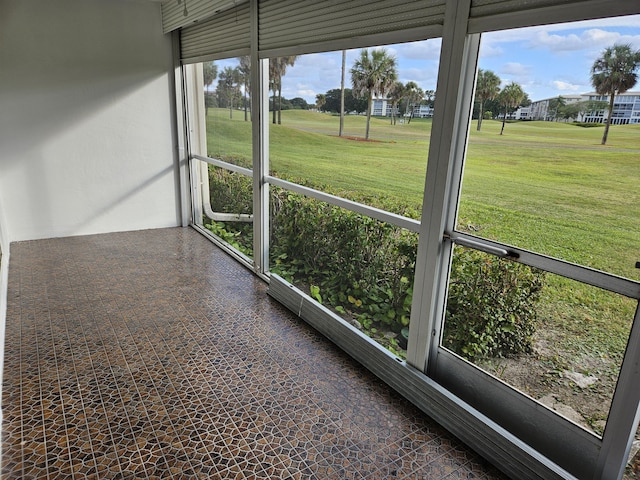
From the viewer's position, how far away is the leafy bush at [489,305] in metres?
2.13

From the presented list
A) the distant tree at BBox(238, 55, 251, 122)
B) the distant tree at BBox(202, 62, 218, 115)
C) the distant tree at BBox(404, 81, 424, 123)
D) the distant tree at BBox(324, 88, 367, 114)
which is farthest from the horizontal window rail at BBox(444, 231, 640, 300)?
the distant tree at BBox(202, 62, 218, 115)

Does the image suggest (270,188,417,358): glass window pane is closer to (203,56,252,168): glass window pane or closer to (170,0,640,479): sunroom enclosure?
(170,0,640,479): sunroom enclosure

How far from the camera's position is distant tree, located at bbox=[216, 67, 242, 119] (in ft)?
16.6

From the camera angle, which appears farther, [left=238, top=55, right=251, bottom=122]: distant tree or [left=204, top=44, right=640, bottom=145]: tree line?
[left=238, top=55, right=251, bottom=122]: distant tree

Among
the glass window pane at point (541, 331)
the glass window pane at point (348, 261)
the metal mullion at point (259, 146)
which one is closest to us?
the glass window pane at point (541, 331)

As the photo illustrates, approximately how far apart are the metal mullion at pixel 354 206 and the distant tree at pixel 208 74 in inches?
85.9

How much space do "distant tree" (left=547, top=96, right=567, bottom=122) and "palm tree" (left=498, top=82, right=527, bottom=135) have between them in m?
0.14

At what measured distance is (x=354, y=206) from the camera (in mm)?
3096

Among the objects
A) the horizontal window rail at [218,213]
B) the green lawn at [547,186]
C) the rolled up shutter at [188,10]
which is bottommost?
the horizontal window rail at [218,213]

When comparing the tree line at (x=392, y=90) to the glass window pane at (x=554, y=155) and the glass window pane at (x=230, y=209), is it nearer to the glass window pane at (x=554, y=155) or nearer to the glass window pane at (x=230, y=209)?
the glass window pane at (x=554, y=155)

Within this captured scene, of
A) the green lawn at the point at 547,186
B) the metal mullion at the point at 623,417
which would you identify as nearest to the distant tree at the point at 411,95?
the green lawn at the point at 547,186

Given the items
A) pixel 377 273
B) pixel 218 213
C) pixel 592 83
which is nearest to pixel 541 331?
pixel 592 83

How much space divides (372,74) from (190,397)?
2.51m

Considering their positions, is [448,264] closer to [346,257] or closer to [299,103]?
[346,257]
